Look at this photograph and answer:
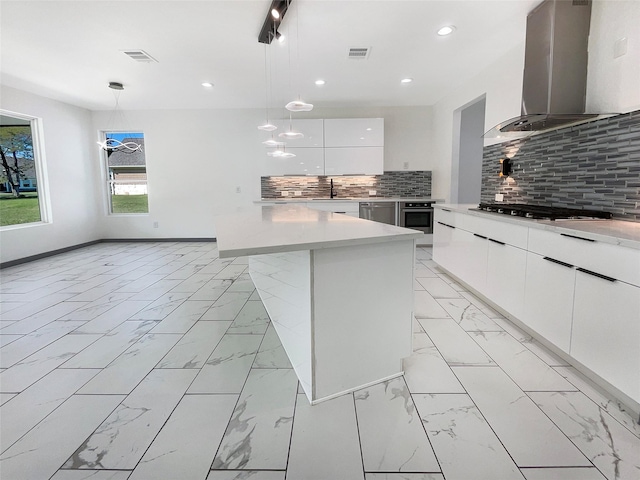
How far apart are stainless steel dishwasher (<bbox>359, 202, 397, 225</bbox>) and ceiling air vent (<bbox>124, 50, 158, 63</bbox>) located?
11.5 ft

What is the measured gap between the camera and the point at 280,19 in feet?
8.84

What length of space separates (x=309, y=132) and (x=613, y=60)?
13.6ft

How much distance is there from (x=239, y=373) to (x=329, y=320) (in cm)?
72

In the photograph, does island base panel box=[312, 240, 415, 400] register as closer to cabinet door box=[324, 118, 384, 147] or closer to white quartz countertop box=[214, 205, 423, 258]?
white quartz countertop box=[214, 205, 423, 258]

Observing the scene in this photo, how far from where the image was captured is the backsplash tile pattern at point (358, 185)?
6.13 metres

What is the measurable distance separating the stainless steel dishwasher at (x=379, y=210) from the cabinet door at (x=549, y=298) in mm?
3246

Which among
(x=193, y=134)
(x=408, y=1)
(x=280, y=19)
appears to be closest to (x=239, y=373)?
(x=280, y=19)

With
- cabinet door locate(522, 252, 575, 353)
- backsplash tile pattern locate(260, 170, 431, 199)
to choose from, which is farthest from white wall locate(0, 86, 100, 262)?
cabinet door locate(522, 252, 575, 353)

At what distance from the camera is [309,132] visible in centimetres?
570

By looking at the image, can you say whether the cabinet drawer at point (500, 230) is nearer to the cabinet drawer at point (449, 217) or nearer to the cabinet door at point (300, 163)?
the cabinet drawer at point (449, 217)

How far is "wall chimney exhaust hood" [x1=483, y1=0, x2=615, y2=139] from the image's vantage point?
2455 millimetres

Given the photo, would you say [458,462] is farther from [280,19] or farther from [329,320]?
[280,19]

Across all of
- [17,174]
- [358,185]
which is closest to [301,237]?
[358,185]

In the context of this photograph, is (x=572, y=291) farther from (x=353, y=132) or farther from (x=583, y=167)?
(x=353, y=132)
